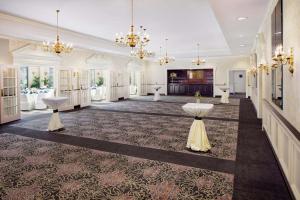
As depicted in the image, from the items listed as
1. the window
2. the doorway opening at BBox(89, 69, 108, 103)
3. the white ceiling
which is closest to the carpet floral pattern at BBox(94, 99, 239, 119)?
the white ceiling

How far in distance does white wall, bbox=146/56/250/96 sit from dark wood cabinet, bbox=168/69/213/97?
2.41ft

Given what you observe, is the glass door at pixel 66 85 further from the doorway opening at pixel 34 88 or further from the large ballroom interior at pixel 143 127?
the doorway opening at pixel 34 88

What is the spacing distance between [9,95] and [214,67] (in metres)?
14.5

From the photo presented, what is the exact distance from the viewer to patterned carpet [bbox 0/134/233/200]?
282 centimetres

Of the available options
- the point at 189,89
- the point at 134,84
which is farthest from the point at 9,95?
the point at 189,89

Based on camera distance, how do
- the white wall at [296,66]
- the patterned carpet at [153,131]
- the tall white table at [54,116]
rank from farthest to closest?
1. the tall white table at [54,116]
2. the patterned carpet at [153,131]
3. the white wall at [296,66]

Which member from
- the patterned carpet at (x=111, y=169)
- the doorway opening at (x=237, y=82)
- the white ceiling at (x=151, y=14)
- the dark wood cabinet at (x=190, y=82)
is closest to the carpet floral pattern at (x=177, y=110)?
the patterned carpet at (x=111, y=169)

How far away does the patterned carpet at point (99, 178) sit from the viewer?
2.82 meters

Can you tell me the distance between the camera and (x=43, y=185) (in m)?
3.06

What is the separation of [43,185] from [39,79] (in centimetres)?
1098

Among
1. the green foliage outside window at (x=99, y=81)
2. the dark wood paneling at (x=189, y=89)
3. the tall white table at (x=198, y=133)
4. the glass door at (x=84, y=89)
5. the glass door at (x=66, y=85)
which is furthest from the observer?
the dark wood paneling at (x=189, y=89)

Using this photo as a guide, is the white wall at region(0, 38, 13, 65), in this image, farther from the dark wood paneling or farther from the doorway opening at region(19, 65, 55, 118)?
the dark wood paneling

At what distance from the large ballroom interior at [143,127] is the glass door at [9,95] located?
0.12ft

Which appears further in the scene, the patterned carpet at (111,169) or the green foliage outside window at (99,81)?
the green foliage outside window at (99,81)
